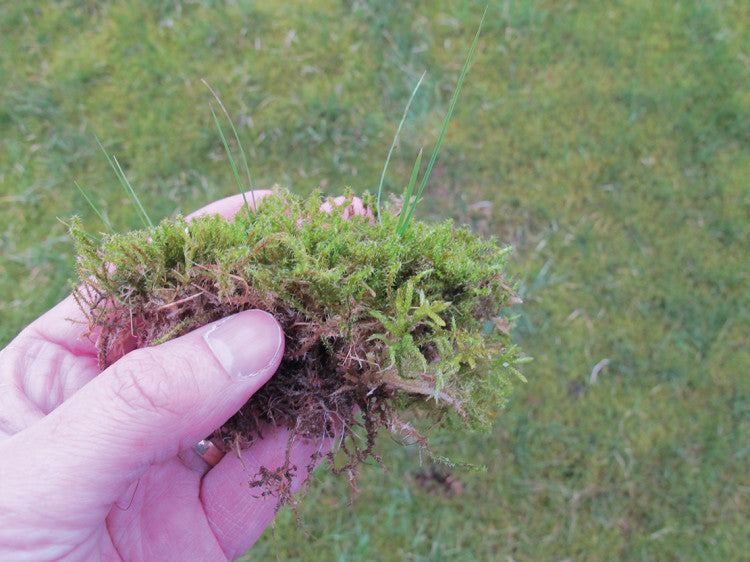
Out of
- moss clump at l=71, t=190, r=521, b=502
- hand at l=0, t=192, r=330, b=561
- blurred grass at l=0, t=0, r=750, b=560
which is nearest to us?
hand at l=0, t=192, r=330, b=561

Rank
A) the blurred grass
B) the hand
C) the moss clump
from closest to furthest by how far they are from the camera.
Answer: the hand, the moss clump, the blurred grass

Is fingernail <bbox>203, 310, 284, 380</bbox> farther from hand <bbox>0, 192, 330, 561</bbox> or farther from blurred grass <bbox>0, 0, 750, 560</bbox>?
blurred grass <bbox>0, 0, 750, 560</bbox>

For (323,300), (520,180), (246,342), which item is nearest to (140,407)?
(246,342)

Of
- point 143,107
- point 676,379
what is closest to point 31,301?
point 143,107

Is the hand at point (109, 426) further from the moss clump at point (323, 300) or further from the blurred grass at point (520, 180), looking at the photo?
the blurred grass at point (520, 180)

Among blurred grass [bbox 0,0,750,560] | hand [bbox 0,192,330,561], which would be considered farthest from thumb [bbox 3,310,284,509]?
blurred grass [bbox 0,0,750,560]

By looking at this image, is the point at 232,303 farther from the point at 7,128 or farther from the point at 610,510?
the point at 7,128
